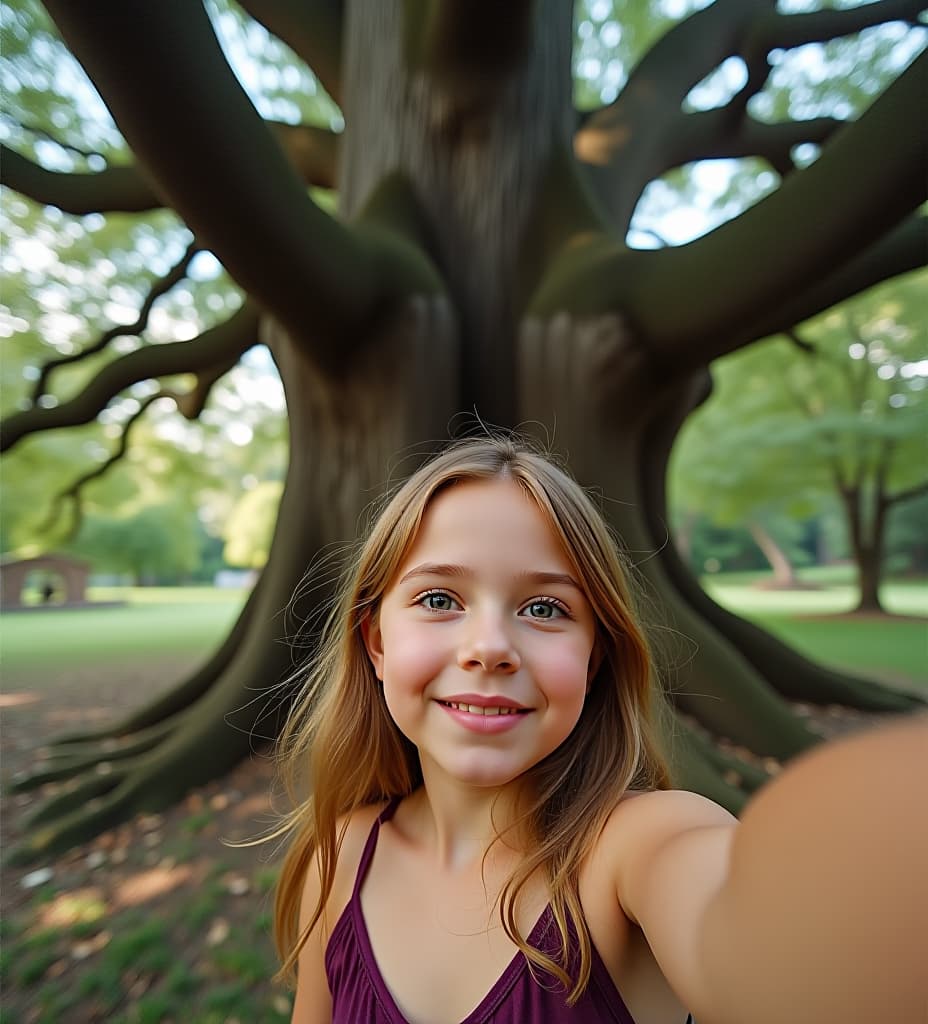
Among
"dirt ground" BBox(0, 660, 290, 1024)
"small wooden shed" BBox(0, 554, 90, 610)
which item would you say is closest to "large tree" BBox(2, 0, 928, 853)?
"dirt ground" BBox(0, 660, 290, 1024)

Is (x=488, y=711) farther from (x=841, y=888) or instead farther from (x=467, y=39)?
(x=467, y=39)

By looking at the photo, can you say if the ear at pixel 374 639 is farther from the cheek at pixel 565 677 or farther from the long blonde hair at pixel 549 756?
the cheek at pixel 565 677

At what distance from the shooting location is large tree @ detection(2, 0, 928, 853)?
197cm

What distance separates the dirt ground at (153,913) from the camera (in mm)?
2285

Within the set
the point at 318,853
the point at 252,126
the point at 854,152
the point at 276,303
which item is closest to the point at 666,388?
the point at 854,152

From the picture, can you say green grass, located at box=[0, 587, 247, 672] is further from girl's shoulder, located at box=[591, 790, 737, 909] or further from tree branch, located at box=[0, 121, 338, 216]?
girl's shoulder, located at box=[591, 790, 737, 909]

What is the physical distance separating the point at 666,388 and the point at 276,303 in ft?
6.43

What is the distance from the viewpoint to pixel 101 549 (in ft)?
93.9

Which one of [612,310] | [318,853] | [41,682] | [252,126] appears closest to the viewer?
[318,853]

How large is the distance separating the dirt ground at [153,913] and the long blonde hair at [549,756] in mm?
1331

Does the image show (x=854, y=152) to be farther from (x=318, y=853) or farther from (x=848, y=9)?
(x=848, y=9)

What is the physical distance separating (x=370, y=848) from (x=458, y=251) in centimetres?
324

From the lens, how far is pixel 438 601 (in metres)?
1.07

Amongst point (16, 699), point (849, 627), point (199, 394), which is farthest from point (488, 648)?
point (849, 627)
